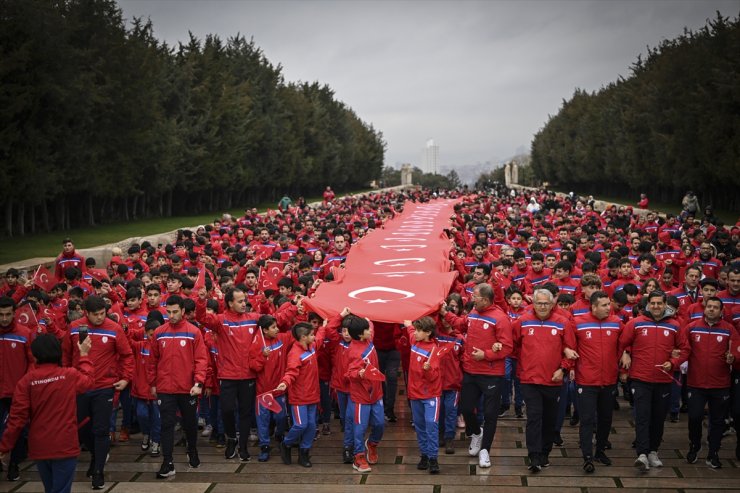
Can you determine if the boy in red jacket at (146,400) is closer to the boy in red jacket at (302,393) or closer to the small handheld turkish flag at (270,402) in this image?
the small handheld turkish flag at (270,402)

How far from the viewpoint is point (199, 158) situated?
44.0 m

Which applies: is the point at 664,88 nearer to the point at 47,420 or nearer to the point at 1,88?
the point at 1,88

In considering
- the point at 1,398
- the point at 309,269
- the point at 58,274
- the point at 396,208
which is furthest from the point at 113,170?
the point at 1,398

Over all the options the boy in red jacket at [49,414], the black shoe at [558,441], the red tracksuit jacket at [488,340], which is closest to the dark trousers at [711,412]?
the black shoe at [558,441]

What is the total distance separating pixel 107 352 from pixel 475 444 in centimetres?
412

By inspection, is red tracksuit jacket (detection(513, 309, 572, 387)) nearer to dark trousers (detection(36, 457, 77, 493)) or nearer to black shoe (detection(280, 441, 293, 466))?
black shoe (detection(280, 441, 293, 466))

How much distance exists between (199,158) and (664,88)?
2952cm

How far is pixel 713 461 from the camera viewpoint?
7.39 metres

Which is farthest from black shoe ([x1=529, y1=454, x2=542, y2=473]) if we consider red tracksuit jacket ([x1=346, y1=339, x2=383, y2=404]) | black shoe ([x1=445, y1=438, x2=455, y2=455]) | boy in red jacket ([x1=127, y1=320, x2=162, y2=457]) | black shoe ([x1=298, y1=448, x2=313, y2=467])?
boy in red jacket ([x1=127, y1=320, x2=162, y2=457])

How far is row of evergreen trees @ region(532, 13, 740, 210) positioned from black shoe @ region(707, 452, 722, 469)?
95.2 feet

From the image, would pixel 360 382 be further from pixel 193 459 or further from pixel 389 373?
pixel 193 459

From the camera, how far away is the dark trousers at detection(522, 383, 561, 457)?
738 cm

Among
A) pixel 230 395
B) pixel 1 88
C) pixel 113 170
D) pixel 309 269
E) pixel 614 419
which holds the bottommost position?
pixel 614 419

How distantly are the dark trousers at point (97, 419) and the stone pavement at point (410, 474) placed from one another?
1.04ft
